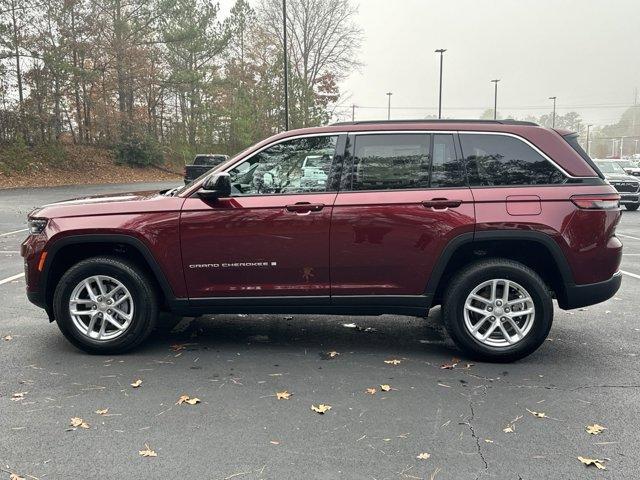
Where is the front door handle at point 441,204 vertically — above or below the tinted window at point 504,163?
below

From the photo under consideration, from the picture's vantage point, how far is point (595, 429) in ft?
10.9

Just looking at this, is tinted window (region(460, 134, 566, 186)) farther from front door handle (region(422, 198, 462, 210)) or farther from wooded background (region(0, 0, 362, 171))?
wooded background (region(0, 0, 362, 171))

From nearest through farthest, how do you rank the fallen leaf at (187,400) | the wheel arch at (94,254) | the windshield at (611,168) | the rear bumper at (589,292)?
1. the fallen leaf at (187,400)
2. the rear bumper at (589,292)
3. the wheel arch at (94,254)
4. the windshield at (611,168)

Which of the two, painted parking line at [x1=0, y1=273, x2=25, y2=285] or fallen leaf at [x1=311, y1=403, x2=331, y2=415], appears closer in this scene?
fallen leaf at [x1=311, y1=403, x2=331, y2=415]

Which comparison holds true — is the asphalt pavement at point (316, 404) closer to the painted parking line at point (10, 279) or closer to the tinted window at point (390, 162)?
the tinted window at point (390, 162)

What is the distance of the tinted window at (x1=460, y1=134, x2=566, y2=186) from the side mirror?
1930 millimetres

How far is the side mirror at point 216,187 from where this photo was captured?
4312 millimetres

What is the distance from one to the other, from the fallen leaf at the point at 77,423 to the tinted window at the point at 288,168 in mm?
2014

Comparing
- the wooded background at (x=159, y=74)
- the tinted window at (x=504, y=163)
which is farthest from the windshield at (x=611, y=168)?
the wooded background at (x=159, y=74)

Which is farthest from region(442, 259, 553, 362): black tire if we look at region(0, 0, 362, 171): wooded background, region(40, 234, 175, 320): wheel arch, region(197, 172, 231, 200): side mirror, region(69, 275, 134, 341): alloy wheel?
region(0, 0, 362, 171): wooded background

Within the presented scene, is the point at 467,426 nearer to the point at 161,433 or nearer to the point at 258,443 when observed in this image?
the point at 258,443

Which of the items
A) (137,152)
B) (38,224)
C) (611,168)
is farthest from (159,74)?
(38,224)

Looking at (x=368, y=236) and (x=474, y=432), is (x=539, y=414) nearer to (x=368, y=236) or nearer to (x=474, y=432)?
(x=474, y=432)

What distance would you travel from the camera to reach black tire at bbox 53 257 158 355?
4.55m
